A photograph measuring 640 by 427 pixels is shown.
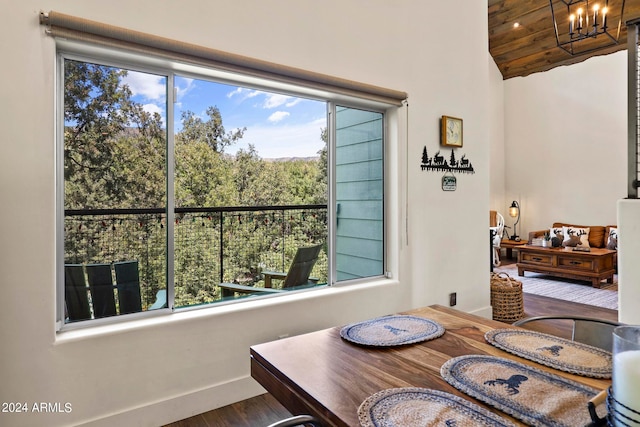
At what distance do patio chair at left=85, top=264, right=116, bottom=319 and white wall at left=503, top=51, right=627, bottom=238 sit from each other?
795 cm

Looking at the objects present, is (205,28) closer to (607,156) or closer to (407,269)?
(407,269)

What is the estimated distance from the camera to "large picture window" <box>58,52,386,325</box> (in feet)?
6.82

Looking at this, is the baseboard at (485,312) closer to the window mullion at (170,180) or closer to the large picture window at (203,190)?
the large picture window at (203,190)

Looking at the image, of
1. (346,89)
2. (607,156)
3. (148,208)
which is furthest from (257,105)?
(607,156)

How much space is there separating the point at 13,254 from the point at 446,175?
311 cm

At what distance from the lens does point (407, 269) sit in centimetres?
325

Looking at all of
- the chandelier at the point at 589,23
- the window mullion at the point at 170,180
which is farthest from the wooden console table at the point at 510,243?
the window mullion at the point at 170,180

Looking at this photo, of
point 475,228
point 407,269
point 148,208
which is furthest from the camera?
point 475,228

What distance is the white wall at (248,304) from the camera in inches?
70.1

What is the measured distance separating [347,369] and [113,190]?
1.67m

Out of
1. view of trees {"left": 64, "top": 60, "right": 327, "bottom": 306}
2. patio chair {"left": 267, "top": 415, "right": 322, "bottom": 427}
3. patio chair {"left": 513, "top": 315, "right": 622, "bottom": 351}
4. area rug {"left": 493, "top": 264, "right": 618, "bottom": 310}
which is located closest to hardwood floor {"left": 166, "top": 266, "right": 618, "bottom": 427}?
view of trees {"left": 64, "top": 60, "right": 327, "bottom": 306}

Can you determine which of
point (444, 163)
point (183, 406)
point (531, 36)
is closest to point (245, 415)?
point (183, 406)

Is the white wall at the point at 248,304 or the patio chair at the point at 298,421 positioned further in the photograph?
the white wall at the point at 248,304

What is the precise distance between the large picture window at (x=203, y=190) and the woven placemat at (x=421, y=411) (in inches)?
64.6
